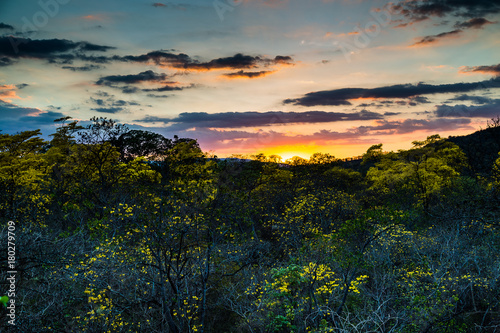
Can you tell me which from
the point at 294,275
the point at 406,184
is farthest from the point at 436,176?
the point at 294,275

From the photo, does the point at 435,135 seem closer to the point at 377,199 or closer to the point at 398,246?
the point at 377,199

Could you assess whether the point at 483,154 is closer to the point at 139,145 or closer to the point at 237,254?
the point at 237,254

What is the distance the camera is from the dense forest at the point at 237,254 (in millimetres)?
13758

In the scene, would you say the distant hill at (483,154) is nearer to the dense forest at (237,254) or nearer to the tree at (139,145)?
the dense forest at (237,254)

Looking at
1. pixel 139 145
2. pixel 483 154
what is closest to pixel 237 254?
pixel 483 154

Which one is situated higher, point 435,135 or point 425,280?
point 435,135

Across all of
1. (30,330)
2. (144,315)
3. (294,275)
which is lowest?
(144,315)

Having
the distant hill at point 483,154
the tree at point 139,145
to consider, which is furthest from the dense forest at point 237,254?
the tree at point 139,145

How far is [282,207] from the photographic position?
122ft

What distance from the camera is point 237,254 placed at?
77.8ft

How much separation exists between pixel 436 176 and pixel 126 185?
3711 cm

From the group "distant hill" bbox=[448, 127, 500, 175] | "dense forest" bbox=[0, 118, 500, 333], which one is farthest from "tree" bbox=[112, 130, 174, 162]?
"distant hill" bbox=[448, 127, 500, 175]

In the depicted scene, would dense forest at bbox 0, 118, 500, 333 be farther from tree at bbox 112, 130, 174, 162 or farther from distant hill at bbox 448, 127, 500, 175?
tree at bbox 112, 130, 174, 162

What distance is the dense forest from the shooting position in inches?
542
